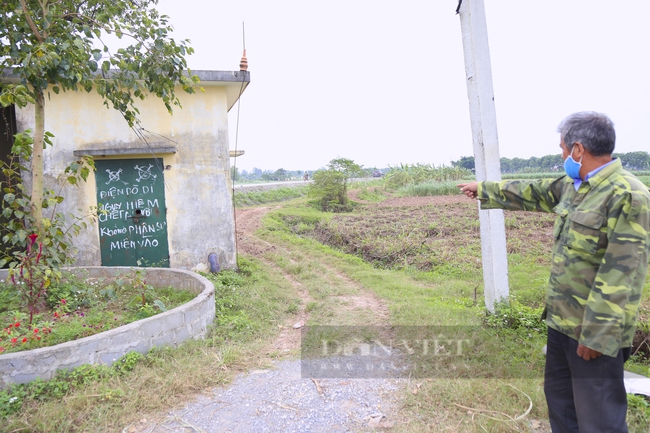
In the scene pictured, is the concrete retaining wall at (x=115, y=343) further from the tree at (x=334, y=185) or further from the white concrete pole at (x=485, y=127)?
the tree at (x=334, y=185)

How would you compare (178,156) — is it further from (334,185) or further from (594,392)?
(334,185)

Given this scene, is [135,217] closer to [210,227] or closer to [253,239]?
[210,227]

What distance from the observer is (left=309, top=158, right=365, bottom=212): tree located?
17.4 metres

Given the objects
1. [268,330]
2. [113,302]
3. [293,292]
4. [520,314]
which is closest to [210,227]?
[293,292]

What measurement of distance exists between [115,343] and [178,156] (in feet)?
12.4

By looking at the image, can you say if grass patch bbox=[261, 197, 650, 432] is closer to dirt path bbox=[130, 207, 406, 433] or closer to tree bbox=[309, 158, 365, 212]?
dirt path bbox=[130, 207, 406, 433]

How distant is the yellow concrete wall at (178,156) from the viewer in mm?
6047

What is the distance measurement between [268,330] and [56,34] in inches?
148

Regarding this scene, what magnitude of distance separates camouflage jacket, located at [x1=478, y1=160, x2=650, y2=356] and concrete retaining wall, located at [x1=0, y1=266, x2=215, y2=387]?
3132 millimetres

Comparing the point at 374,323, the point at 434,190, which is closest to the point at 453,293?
the point at 374,323

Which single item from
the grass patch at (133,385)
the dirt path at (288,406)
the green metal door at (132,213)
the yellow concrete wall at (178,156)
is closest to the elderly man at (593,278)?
Result: the dirt path at (288,406)

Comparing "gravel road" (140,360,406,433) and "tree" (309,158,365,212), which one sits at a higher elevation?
"tree" (309,158,365,212)

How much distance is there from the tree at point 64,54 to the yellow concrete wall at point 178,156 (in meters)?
1.32

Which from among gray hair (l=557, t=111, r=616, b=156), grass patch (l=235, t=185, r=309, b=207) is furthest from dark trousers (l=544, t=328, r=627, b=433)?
grass patch (l=235, t=185, r=309, b=207)
